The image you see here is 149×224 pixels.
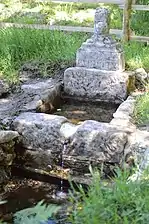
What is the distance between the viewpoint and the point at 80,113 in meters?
5.54

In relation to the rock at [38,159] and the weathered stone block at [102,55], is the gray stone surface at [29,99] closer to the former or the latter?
the rock at [38,159]

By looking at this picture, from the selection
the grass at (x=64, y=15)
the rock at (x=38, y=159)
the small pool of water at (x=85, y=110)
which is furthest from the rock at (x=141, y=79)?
the grass at (x=64, y=15)

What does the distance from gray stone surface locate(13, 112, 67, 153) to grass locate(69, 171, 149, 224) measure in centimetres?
182

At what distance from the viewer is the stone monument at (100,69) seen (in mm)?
5797

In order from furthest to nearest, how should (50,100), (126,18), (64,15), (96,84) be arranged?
(64,15) → (126,18) → (96,84) → (50,100)

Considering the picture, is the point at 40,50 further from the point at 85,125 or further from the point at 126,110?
the point at 85,125

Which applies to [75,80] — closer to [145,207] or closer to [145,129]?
[145,129]

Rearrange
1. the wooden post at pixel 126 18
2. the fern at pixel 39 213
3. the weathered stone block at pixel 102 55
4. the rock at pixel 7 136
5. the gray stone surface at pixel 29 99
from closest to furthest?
the fern at pixel 39 213 → the rock at pixel 7 136 → the gray stone surface at pixel 29 99 → the weathered stone block at pixel 102 55 → the wooden post at pixel 126 18

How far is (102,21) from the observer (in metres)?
5.85

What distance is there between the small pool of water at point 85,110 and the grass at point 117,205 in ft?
8.27

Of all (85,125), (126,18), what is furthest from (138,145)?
(126,18)

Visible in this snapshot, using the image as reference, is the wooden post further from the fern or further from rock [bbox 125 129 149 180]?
the fern

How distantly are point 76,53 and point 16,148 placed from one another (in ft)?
6.02

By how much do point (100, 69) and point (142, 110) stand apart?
1.09 meters
